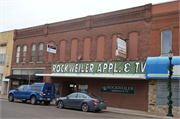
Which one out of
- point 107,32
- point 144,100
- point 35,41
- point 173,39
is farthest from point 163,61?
point 35,41

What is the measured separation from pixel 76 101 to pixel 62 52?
33.2 feet

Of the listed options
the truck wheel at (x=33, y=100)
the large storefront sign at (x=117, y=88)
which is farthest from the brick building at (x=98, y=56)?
the truck wheel at (x=33, y=100)

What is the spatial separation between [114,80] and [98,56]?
328 cm

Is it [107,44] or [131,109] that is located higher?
[107,44]

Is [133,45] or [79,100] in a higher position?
[133,45]

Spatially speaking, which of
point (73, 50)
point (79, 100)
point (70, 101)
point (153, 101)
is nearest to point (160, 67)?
point (153, 101)

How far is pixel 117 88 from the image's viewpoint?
742 inches

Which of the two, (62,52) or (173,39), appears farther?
(62,52)

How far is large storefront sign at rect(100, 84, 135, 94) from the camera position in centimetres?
1805

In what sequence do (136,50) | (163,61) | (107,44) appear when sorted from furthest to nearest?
(107,44), (136,50), (163,61)

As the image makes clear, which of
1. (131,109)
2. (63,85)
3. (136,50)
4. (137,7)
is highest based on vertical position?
(137,7)

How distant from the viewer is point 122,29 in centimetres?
1941

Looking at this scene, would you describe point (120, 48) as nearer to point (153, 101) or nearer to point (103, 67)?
point (103, 67)

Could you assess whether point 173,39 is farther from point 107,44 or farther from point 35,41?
point 35,41
